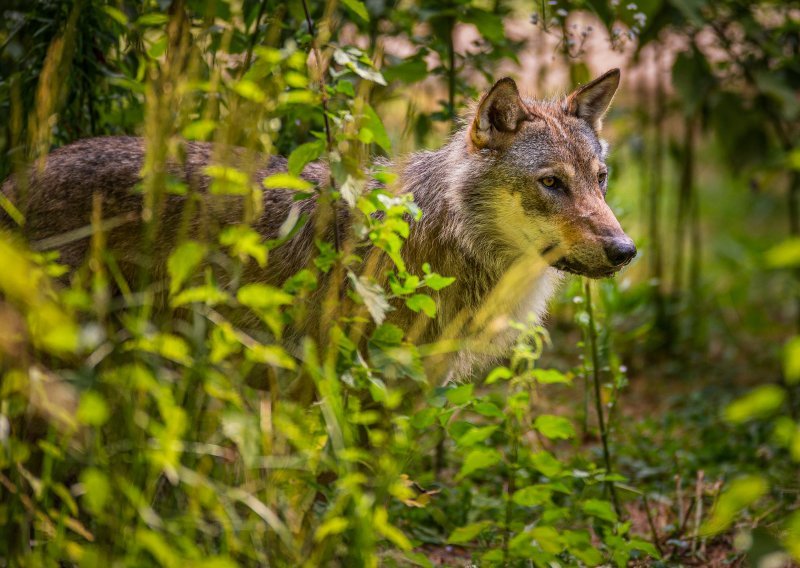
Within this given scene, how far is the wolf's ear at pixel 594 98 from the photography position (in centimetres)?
432

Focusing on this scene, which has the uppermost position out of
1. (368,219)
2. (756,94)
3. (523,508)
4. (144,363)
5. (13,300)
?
(756,94)

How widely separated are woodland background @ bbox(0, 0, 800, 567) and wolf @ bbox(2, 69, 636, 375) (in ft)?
0.64

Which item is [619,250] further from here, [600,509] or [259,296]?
[259,296]

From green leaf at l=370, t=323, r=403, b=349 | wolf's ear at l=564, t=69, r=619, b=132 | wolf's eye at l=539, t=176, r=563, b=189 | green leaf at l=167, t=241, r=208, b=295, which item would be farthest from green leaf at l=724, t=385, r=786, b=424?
wolf's ear at l=564, t=69, r=619, b=132

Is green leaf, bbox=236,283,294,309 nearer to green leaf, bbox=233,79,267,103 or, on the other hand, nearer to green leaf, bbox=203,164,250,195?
green leaf, bbox=203,164,250,195

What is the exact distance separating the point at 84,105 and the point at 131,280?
1149 mm

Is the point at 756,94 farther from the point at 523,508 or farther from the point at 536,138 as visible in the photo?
the point at 523,508

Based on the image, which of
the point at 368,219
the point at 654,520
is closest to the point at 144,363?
the point at 368,219

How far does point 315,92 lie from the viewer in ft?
9.52

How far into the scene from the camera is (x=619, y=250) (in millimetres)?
3693

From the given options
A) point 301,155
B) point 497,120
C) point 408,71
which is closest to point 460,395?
point 301,155

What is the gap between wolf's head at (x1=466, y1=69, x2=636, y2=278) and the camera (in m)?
3.85

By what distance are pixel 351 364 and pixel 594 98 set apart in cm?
237

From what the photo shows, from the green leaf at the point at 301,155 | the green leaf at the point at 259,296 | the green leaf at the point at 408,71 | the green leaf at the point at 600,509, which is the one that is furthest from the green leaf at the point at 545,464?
the green leaf at the point at 408,71
